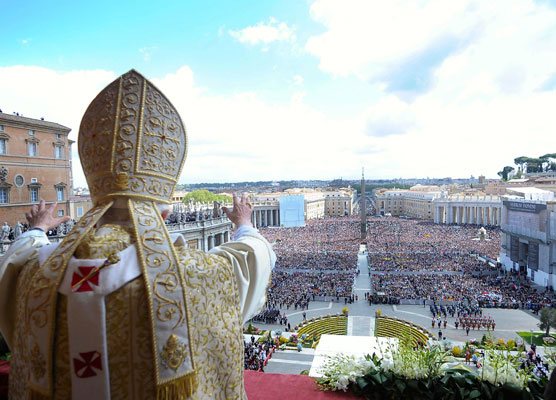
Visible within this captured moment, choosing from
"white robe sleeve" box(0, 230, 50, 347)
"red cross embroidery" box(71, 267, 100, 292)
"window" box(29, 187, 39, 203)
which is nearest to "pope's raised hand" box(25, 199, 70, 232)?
"white robe sleeve" box(0, 230, 50, 347)

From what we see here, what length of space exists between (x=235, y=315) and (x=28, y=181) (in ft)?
64.7

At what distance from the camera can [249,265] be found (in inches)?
89.6

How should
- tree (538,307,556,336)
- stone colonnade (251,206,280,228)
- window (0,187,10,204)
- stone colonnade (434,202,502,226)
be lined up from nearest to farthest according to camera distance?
1. window (0,187,10,204)
2. tree (538,307,556,336)
3. stone colonnade (434,202,502,226)
4. stone colonnade (251,206,280,228)

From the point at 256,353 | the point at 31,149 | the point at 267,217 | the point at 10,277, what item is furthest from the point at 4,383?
the point at 267,217

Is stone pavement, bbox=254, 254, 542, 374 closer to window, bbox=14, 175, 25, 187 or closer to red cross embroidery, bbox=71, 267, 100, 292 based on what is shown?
window, bbox=14, 175, 25, 187

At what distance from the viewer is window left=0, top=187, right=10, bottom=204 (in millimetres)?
17172

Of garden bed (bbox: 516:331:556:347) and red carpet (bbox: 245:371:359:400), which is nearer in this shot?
red carpet (bbox: 245:371:359:400)

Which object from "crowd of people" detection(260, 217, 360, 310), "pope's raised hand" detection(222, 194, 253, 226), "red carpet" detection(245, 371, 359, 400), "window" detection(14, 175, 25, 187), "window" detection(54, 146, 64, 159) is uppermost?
"window" detection(54, 146, 64, 159)

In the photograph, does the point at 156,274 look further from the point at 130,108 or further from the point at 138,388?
the point at 130,108

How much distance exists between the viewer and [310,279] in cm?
2995

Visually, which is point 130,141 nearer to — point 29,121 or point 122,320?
point 122,320

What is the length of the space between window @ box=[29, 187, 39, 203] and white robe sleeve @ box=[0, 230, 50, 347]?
1900 cm

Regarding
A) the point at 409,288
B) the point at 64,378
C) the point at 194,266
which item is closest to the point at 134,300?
the point at 194,266

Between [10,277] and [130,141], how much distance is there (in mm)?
→ 952
